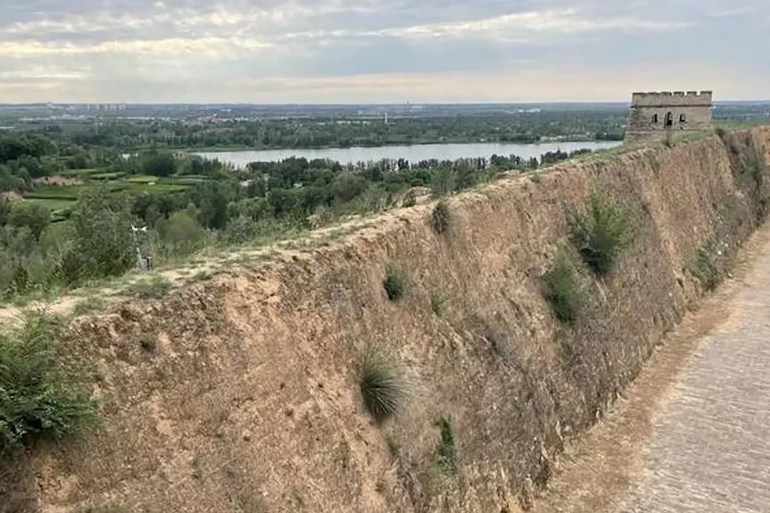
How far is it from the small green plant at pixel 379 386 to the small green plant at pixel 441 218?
3.20m

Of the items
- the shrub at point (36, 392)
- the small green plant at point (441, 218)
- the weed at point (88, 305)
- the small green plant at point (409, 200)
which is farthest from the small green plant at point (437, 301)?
the shrub at point (36, 392)

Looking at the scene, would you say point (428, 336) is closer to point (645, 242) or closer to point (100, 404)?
point (100, 404)

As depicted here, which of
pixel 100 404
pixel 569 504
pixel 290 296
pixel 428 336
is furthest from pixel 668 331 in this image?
pixel 100 404

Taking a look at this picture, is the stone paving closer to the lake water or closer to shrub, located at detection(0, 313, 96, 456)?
shrub, located at detection(0, 313, 96, 456)

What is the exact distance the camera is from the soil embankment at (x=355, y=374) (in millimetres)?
6340

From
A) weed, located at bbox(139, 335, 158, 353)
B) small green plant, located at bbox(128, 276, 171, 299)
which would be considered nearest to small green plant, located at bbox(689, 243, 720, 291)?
small green plant, located at bbox(128, 276, 171, 299)

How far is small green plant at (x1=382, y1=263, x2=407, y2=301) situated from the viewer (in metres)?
10.1

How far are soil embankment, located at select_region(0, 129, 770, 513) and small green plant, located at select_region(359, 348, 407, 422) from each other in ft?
0.46

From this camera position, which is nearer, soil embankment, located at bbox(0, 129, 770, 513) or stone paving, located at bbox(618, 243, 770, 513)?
soil embankment, located at bbox(0, 129, 770, 513)

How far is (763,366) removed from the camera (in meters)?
16.8

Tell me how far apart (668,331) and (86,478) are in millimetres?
15436

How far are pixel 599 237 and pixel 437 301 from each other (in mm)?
6377

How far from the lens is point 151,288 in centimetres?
726

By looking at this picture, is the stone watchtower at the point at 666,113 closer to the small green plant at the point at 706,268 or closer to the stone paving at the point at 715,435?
the small green plant at the point at 706,268
